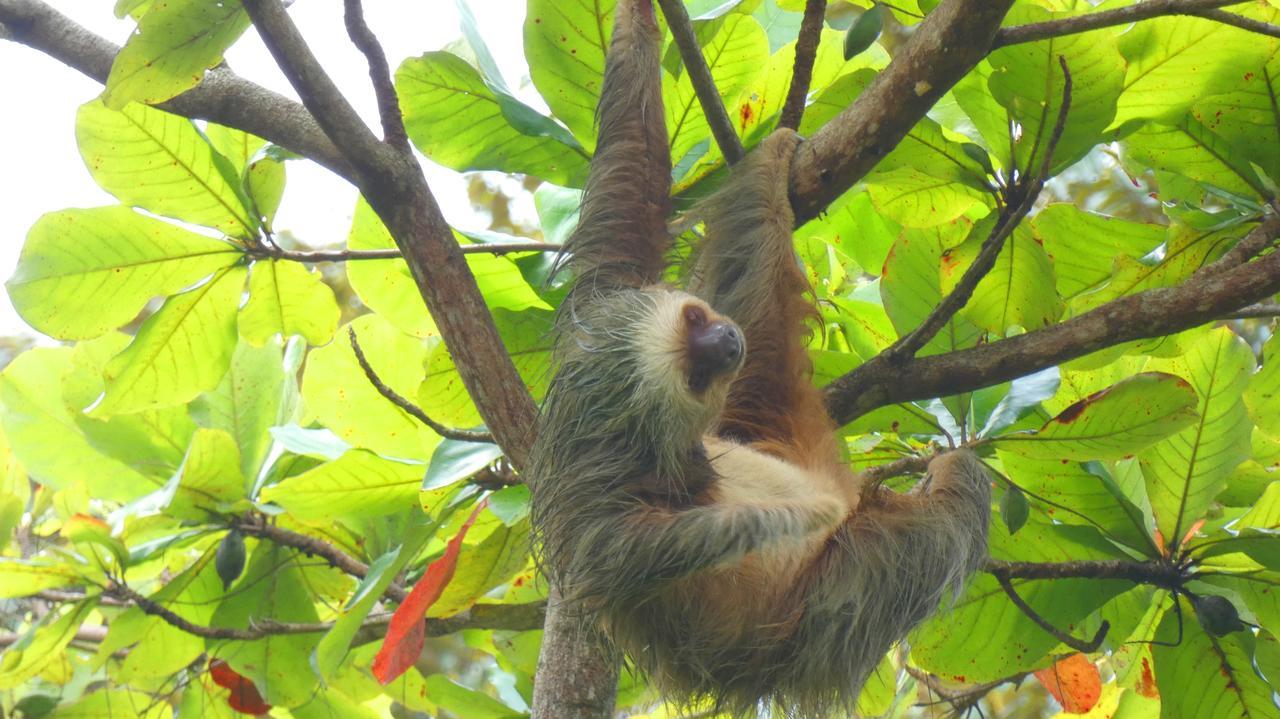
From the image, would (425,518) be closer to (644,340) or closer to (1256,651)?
(644,340)

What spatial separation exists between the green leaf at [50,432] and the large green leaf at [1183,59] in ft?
11.8

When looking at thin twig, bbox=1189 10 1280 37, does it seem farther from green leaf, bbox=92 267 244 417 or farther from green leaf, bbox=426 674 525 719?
green leaf, bbox=426 674 525 719

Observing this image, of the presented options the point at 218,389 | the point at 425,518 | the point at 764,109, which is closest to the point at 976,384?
the point at 764,109

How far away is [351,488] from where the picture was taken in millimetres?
3473

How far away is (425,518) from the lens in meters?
3.53

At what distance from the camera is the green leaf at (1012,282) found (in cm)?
297

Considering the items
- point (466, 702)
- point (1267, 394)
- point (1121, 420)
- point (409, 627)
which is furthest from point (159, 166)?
point (1267, 394)

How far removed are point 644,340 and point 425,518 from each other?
993mm

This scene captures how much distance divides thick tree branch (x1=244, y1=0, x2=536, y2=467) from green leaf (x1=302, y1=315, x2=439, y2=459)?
1073 mm

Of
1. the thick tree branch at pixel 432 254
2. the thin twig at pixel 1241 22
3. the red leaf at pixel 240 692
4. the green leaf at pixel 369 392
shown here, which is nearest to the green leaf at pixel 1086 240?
the thin twig at pixel 1241 22

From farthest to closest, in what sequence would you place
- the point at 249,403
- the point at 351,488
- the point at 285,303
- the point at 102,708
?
the point at 102,708 < the point at 249,403 < the point at 285,303 < the point at 351,488

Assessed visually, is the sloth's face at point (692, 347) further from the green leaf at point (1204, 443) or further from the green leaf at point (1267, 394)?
the green leaf at point (1267, 394)

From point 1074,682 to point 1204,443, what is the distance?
1218mm

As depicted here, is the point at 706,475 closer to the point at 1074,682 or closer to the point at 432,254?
the point at 432,254
